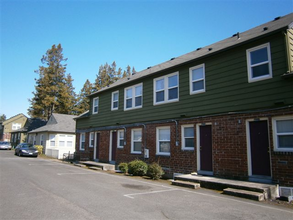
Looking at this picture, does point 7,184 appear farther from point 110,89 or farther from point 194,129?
point 110,89

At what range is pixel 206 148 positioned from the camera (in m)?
10.9

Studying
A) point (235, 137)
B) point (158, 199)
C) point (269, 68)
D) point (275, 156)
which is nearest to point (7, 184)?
point (158, 199)

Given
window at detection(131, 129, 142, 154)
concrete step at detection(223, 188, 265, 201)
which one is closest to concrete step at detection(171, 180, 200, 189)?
concrete step at detection(223, 188, 265, 201)

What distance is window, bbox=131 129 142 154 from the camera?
15.1 meters

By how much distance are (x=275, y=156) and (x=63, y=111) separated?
42.0m

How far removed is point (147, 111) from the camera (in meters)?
14.5

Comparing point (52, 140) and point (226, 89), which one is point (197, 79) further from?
point (52, 140)

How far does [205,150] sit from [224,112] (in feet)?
6.92

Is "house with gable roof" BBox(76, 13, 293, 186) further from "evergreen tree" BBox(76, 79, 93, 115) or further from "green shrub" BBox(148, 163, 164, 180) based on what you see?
"evergreen tree" BBox(76, 79, 93, 115)

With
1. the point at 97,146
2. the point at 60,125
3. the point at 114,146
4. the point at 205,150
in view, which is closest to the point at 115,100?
the point at 114,146

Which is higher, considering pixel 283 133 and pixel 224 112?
pixel 224 112

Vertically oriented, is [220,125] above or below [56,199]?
above

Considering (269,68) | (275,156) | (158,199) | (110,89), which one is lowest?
(158,199)

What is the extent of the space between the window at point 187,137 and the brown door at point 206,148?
58 centimetres
